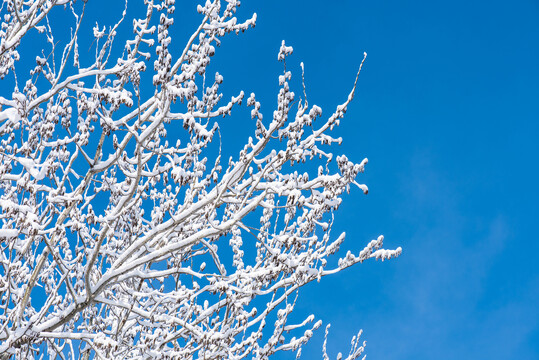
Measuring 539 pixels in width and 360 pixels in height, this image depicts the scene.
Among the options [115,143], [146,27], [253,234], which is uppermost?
[146,27]

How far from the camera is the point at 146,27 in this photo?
5363 millimetres

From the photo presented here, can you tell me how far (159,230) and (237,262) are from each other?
3.06 m

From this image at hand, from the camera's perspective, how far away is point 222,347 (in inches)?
204

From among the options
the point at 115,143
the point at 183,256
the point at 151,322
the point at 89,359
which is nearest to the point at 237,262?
the point at 183,256

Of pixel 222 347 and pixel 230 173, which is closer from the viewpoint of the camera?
pixel 230 173

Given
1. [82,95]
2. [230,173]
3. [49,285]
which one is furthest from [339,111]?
[49,285]

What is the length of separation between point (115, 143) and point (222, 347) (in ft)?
6.96

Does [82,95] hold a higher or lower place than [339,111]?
higher

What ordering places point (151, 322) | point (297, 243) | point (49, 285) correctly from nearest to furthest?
point (297, 243) → point (151, 322) → point (49, 285)

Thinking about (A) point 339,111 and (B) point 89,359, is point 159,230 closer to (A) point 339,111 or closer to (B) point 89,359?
(A) point 339,111

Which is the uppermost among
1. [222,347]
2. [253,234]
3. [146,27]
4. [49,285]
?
[146,27]

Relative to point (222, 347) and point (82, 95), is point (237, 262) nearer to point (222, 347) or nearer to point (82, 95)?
point (222, 347)

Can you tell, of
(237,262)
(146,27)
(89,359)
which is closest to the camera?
(146,27)

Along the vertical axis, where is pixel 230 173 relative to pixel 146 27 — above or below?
below
